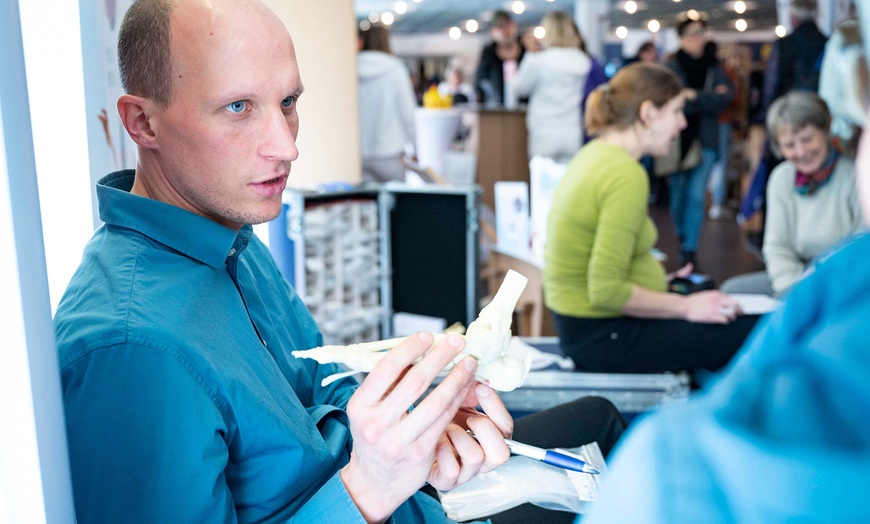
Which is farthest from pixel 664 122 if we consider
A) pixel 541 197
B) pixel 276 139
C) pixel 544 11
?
pixel 544 11

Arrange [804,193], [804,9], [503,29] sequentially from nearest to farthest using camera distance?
1. [804,193]
2. [804,9]
3. [503,29]

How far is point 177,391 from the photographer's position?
2.60ft

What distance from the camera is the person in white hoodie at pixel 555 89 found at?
554cm

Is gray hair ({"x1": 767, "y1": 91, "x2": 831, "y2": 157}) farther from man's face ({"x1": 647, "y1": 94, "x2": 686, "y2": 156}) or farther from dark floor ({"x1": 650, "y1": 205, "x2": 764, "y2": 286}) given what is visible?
dark floor ({"x1": 650, "y1": 205, "x2": 764, "y2": 286})

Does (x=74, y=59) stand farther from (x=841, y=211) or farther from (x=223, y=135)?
(x=841, y=211)

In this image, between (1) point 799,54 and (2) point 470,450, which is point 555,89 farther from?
(2) point 470,450

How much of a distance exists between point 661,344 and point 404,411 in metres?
1.95

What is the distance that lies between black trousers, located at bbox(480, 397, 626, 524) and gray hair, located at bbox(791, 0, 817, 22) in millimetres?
4484

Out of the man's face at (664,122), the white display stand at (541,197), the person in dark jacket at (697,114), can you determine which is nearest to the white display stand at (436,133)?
the person in dark jacket at (697,114)

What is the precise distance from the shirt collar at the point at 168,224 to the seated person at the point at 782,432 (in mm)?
721

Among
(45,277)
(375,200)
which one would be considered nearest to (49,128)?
(45,277)

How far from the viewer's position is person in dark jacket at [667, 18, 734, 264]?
235 inches

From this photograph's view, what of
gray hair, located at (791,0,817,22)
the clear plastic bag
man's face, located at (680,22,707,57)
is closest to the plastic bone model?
the clear plastic bag

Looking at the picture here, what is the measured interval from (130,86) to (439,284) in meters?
2.04
